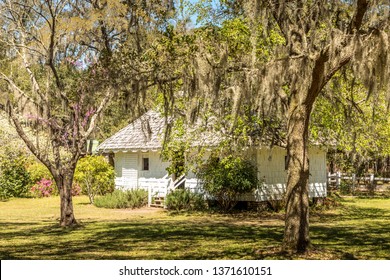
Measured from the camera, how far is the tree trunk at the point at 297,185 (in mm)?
10406

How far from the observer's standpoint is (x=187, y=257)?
10.5 meters

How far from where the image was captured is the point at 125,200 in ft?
79.8

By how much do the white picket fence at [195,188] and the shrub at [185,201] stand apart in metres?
0.41

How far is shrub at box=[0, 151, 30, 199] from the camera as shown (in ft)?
98.2

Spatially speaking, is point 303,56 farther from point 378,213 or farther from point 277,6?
point 378,213

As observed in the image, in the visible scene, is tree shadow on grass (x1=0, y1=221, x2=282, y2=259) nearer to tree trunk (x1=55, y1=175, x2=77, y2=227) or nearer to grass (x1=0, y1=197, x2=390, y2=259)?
grass (x1=0, y1=197, x2=390, y2=259)

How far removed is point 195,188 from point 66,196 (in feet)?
27.6

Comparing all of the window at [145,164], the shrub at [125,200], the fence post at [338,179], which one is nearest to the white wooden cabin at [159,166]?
the window at [145,164]

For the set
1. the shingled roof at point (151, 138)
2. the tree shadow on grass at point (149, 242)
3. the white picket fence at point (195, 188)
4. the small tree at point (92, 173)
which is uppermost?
the shingled roof at point (151, 138)

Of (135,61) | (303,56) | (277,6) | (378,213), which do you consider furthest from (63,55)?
(378,213)

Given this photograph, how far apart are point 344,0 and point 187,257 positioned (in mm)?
6341

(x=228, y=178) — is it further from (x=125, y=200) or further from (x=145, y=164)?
(x=145, y=164)

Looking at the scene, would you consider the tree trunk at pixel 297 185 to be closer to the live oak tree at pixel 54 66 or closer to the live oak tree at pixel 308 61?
the live oak tree at pixel 308 61

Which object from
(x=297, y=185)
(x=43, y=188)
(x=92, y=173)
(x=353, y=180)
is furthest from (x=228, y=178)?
(x=43, y=188)
